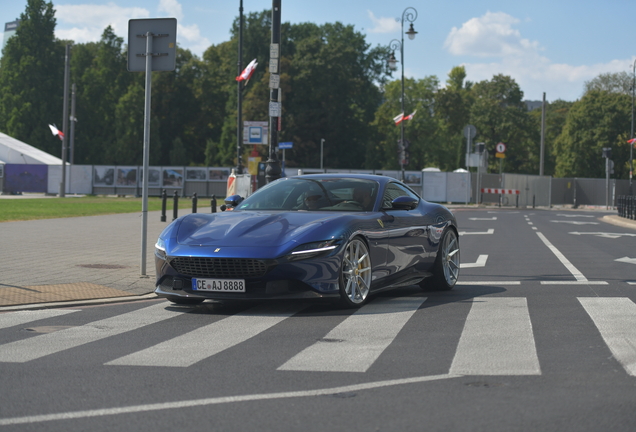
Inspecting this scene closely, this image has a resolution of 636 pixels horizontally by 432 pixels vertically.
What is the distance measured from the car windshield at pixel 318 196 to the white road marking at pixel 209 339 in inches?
47.9

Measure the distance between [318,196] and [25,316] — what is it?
3260 mm

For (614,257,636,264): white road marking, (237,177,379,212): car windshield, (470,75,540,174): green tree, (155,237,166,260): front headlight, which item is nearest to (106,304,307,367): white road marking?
(155,237,166,260): front headlight

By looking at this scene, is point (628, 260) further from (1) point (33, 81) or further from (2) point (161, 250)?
(1) point (33, 81)

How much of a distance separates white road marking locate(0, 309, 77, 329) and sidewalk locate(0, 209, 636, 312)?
347 mm

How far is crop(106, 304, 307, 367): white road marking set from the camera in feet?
19.3

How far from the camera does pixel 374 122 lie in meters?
94.3

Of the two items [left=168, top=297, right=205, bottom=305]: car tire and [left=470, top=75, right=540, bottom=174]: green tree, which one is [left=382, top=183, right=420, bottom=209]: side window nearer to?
[left=168, top=297, right=205, bottom=305]: car tire

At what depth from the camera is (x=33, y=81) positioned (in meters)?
87.7

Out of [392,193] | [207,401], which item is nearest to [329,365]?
[207,401]

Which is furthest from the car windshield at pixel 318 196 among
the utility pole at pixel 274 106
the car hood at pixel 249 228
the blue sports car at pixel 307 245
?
the utility pole at pixel 274 106

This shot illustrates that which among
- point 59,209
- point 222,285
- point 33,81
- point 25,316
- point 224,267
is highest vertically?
point 33,81

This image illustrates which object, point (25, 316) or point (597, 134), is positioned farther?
point (597, 134)

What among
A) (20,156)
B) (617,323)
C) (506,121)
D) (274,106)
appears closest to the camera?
(617,323)

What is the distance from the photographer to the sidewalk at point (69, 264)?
31.2 feet
